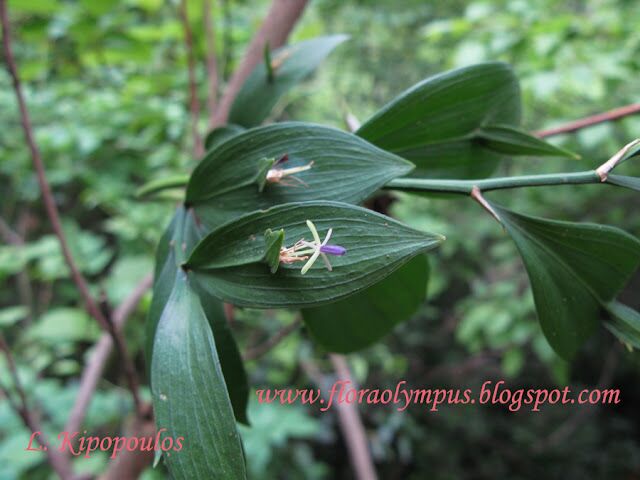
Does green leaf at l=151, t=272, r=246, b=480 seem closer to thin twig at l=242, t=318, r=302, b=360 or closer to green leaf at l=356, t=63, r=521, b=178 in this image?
green leaf at l=356, t=63, r=521, b=178

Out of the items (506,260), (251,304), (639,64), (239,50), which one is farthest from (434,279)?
(251,304)

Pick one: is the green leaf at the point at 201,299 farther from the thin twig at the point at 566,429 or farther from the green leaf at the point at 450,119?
the thin twig at the point at 566,429

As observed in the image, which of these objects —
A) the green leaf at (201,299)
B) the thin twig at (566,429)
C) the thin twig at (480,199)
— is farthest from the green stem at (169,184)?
the thin twig at (566,429)

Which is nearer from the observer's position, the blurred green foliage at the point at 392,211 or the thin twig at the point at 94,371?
the thin twig at the point at 94,371

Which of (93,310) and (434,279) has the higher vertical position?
(93,310)

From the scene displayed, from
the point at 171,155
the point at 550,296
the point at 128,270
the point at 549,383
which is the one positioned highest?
the point at 550,296

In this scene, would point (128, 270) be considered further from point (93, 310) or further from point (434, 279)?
point (434, 279)

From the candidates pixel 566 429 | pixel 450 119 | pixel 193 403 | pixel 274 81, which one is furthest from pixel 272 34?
pixel 566 429

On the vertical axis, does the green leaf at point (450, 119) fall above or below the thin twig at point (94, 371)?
above
